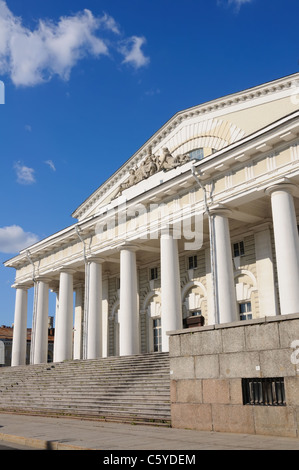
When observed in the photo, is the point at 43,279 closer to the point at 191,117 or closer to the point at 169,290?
the point at 169,290

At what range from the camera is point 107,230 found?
1109 inches

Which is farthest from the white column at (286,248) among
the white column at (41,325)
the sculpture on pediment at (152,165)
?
the white column at (41,325)

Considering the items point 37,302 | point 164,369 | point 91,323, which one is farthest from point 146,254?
point 164,369

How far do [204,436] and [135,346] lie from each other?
46.9ft

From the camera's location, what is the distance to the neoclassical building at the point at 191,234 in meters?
19.0

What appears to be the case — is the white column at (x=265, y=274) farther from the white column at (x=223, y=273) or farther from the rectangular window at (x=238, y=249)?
the white column at (x=223, y=273)

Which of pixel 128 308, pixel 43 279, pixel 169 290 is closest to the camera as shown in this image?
pixel 169 290

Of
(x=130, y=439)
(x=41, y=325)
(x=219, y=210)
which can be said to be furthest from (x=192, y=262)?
(x=130, y=439)

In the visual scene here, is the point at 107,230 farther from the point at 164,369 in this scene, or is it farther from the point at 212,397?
the point at 212,397

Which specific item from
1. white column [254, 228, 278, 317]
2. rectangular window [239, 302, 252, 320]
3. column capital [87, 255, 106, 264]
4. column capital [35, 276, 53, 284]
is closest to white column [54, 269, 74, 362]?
column capital [35, 276, 53, 284]

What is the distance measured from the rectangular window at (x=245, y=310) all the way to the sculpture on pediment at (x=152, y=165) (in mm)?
8188

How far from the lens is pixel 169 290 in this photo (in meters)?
23.0

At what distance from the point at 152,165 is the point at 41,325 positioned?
14493 millimetres
